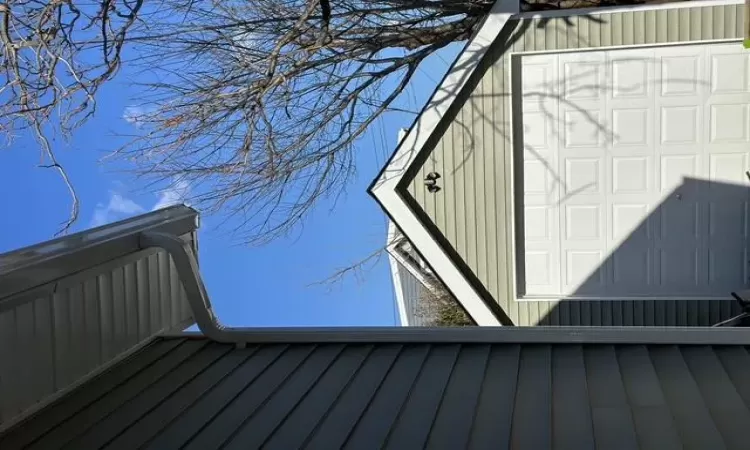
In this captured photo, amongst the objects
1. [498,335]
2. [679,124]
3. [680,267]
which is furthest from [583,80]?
[498,335]

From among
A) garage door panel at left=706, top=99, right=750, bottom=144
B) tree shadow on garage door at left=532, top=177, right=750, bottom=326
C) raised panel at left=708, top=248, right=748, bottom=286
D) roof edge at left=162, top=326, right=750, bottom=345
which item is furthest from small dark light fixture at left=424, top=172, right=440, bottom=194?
roof edge at left=162, top=326, right=750, bottom=345

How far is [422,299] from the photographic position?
Result: 15.7 meters

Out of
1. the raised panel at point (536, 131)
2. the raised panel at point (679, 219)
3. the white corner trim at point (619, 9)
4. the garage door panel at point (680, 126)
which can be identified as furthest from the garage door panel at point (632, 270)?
the white corner trim at point (619, 9)

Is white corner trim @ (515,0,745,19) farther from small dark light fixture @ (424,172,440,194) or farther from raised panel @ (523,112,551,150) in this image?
small dark light fixture @ (424,172,440,194)

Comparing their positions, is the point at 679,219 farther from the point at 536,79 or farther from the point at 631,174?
the point at 536,79

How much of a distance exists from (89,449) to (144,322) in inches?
61.0

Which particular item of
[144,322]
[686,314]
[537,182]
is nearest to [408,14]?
[537,182]

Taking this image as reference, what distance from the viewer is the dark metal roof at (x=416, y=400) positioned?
2855 millimetres

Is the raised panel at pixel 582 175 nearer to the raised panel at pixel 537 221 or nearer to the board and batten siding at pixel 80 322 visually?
the raised panel at pixel 537 221

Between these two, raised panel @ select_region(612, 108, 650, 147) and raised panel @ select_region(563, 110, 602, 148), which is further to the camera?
raised panel @ select_region(563, 110, 602, 148)

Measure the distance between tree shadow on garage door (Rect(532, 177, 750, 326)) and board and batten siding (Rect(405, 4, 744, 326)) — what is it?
3 cm

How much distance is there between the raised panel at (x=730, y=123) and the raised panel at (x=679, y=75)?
1.20ft

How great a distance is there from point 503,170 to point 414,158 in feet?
3.70

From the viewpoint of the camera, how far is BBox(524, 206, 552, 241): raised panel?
8.20 m
